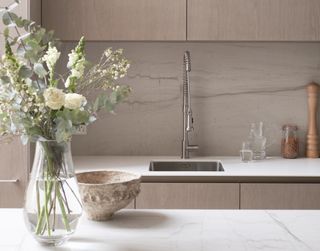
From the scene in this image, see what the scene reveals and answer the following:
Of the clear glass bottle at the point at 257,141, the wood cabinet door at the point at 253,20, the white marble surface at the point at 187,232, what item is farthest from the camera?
the clear glass bottle at the point at 257,141

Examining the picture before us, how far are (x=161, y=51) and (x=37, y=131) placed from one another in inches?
81.6

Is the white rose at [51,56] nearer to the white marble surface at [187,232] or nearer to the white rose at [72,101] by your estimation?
the white rose at [72,101]

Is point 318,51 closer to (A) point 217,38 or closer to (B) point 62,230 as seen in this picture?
(A) point 217,38

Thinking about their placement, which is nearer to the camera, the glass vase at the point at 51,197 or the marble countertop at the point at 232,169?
the glass vase at the point at 51,197

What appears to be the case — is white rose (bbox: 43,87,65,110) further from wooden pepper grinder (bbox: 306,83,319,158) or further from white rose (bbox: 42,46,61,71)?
wooden pepper grinder (bbox: 306,83,319,158)

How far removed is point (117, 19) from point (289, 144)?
127cm

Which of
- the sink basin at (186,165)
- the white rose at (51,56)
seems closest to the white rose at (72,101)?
the white rose at (51,56)

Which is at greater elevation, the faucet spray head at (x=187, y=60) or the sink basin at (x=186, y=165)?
the faucet spray head at (x=187, y=60)

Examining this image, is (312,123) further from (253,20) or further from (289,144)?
(253,20)

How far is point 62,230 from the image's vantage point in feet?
4.56

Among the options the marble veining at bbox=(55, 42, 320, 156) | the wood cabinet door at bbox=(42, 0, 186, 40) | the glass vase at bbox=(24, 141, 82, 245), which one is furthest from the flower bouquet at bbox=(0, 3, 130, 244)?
the marble veining at bbox=(55, 42, 320, 156)

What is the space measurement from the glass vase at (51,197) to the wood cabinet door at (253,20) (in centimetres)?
174

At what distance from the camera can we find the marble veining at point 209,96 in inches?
132

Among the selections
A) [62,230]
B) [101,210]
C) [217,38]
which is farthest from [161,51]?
[62,230]
